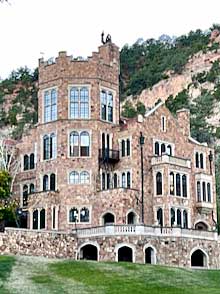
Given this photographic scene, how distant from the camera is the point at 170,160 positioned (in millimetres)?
59625

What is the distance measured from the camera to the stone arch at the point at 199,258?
5688 centimetres

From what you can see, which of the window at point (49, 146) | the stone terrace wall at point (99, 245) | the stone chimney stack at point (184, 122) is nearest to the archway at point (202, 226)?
the stone terrace wall at point (99, 245)

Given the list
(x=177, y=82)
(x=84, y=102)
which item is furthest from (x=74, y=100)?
(x=177, y=82)

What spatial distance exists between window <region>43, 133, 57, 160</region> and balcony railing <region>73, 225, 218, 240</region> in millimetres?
7144

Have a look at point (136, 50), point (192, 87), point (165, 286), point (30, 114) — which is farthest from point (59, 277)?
point (136, 50)

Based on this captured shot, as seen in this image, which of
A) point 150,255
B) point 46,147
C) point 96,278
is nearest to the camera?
point 96,278

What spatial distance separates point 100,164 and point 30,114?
7593 cm

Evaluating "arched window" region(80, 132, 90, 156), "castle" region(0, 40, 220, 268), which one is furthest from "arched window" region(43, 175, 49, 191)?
"arched window" region(80, 132, 90, 156)

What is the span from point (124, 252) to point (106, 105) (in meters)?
12.5

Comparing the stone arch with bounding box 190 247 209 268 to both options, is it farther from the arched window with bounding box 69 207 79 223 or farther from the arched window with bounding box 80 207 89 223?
the arched window with bounding box 69 207 79 223

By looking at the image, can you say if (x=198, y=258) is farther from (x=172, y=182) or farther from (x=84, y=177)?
(x=84, y=177)

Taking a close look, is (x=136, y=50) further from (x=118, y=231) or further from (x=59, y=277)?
(x=59, y=277)

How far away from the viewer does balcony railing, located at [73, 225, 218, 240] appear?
5381cm

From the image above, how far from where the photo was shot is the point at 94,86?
60781mm
